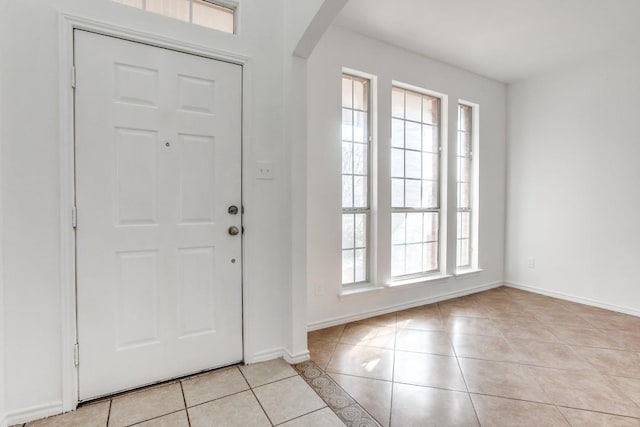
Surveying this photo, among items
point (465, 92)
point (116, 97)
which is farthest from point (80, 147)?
point (465, 92)

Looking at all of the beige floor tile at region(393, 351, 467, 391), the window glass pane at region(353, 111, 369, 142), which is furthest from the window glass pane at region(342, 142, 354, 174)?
the beige floor tile at region(393, 351, 467, 391)

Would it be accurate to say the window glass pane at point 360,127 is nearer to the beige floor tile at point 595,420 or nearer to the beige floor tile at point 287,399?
the beige floor tile at point 287,399

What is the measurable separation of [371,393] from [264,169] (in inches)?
62.5

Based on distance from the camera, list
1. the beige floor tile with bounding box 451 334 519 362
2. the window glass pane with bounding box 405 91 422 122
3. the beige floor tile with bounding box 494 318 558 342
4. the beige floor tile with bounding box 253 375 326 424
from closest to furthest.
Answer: the beige floor tile with bounding box 253 375 326 424, the beige floor tile with bounding box 451 334 519 362, the beige floor tile with bounding box 494 318 558 342, the window glass pane with bounding box 405 91 422 122

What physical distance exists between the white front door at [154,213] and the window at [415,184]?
6.13ft

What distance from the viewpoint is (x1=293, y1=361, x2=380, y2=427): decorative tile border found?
5.38 ft

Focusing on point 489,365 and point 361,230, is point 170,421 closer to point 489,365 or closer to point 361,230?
point 489,365

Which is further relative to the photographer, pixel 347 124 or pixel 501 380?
pixel 347 124

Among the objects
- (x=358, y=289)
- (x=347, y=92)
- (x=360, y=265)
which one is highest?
(x=347, y=92)

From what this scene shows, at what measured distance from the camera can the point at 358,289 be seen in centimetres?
307

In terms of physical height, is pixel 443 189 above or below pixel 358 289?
above

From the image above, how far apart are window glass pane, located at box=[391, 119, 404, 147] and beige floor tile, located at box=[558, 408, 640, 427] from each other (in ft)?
8.30

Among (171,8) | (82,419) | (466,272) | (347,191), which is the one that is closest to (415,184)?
(347,191)

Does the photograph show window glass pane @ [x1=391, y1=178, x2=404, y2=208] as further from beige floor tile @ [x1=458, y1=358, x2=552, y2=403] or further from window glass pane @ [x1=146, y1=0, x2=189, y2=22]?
window glass pane @ [x1=146, y1=0, x2=189, y2=22]
